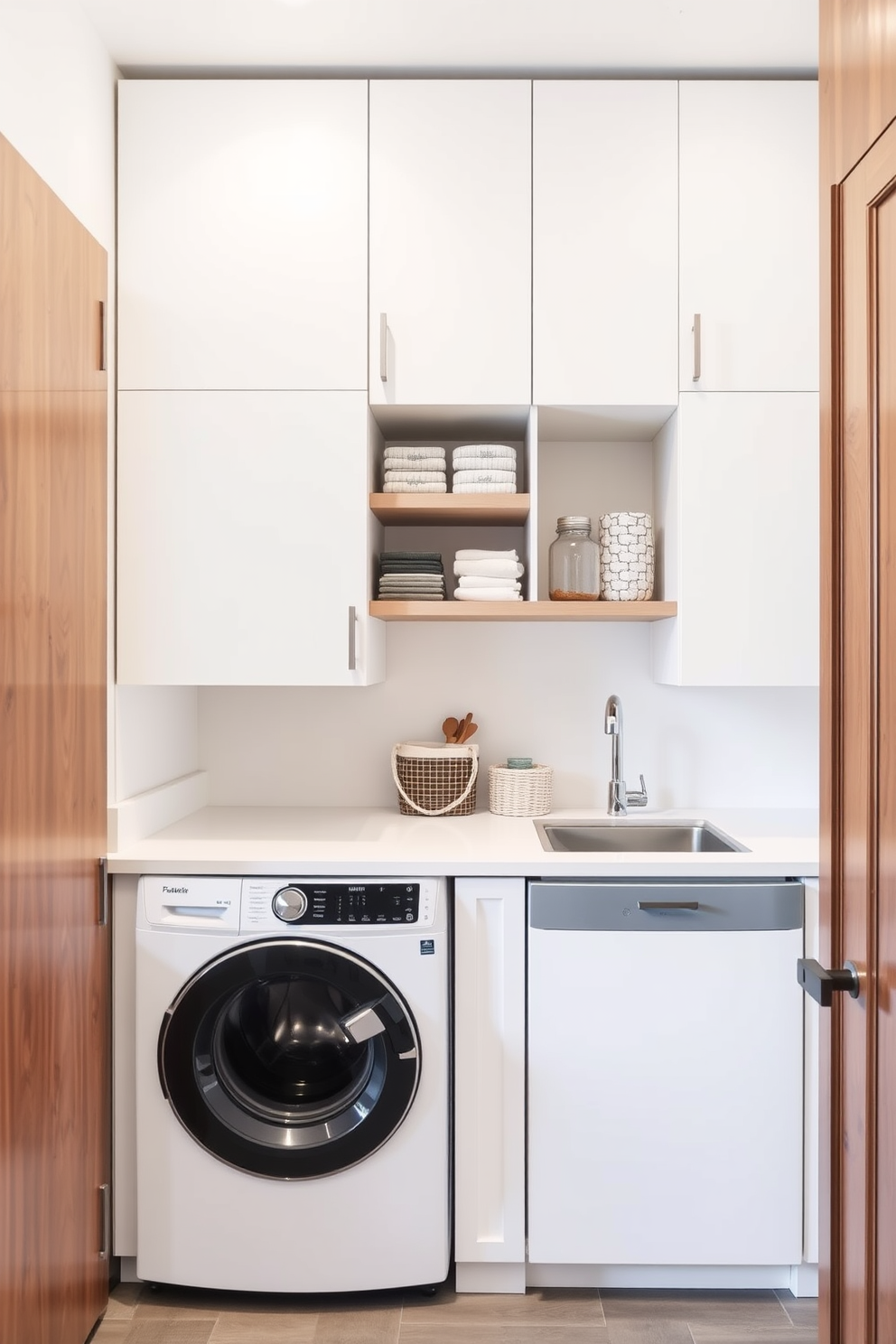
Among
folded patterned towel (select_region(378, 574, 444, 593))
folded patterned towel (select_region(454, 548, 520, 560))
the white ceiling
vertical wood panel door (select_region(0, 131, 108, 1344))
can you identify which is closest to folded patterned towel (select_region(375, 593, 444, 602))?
folded patterned towel (select_region(378, 574, 444, 593))

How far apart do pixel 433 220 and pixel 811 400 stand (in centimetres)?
93

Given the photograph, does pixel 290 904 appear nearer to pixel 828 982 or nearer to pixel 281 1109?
pixel 281 1109

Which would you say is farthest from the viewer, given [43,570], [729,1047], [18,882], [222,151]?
[222,151]

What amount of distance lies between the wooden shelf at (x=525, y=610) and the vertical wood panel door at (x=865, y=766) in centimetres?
101

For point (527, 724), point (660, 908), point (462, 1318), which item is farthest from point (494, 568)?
point (462, 1318)

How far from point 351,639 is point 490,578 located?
0.37 metres

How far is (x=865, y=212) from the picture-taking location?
1.05 meters


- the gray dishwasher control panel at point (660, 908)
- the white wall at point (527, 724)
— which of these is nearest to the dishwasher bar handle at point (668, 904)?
the gray dishwasher control panel at point (660, 908)

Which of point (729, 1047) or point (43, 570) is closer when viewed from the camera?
point (43, 570)

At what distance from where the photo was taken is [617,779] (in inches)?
94.5

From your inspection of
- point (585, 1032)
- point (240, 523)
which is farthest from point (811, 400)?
point (585, 1032)

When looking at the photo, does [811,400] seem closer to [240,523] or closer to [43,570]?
[240,523]

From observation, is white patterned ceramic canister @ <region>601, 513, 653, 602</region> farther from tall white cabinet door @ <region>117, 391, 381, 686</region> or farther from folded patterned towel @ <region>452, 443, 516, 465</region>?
tall white cabinet door @ <region>117, 391, 381, 686</region>

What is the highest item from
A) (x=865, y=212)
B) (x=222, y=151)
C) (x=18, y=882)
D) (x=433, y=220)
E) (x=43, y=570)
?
(x=222, y=151)
